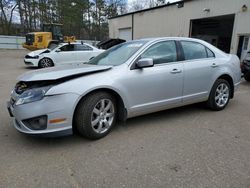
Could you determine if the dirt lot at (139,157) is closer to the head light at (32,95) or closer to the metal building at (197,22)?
the head light at (32,95)

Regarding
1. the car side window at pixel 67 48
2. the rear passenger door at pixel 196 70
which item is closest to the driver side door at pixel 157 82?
the rear passenger door at pixel 196 70

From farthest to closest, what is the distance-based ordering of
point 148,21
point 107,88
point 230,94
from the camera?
point 148,21, point 230,94, point 107,88

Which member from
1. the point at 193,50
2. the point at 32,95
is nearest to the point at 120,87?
the point at 32,95

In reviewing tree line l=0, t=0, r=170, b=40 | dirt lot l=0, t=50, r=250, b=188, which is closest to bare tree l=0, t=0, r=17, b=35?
tree line l=0, t=0, r=170, b=40

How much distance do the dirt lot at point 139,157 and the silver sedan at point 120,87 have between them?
0.29 m

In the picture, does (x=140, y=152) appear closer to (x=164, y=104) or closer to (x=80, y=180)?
(x=80, y=180)

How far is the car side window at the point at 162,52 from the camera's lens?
374cm

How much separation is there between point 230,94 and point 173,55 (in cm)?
187

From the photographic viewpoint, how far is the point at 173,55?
157 inches

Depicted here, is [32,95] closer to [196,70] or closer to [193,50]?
[196,70]

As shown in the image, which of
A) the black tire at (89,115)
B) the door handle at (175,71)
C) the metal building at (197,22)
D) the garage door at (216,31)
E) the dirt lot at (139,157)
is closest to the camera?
the dirt lot at (139,157)

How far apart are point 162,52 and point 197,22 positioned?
1463cm

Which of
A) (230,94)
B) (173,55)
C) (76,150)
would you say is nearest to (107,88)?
(76,150)

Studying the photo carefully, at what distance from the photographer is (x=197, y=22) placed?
55.2ft
